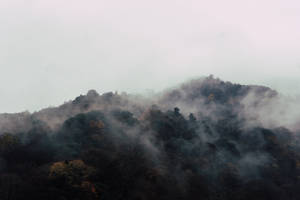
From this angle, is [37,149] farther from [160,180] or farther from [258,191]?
[258,191]

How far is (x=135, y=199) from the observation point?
108125 millimetres

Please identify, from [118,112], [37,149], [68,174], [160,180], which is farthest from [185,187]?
[118,112]

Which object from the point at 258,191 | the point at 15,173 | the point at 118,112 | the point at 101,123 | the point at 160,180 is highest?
the point at 118,112

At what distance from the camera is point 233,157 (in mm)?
165250

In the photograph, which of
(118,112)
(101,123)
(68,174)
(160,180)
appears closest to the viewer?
(68,174)

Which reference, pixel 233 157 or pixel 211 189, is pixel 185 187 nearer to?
pixel 211 189

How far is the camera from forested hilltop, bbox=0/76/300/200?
104562mm

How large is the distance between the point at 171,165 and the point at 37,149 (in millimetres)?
49398

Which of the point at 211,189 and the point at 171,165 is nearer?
the point at 211,189

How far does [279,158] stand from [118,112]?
78485mm

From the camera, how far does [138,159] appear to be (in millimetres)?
132375

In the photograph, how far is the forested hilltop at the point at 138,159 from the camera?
104562 millimetres

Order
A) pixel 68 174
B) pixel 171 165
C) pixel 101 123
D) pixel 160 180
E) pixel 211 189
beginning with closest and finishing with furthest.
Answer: pixel 68 174, pixel 160 180, pixel 211 189, pixel 171 165, pixel 101 123

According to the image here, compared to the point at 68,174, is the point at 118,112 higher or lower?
higher
